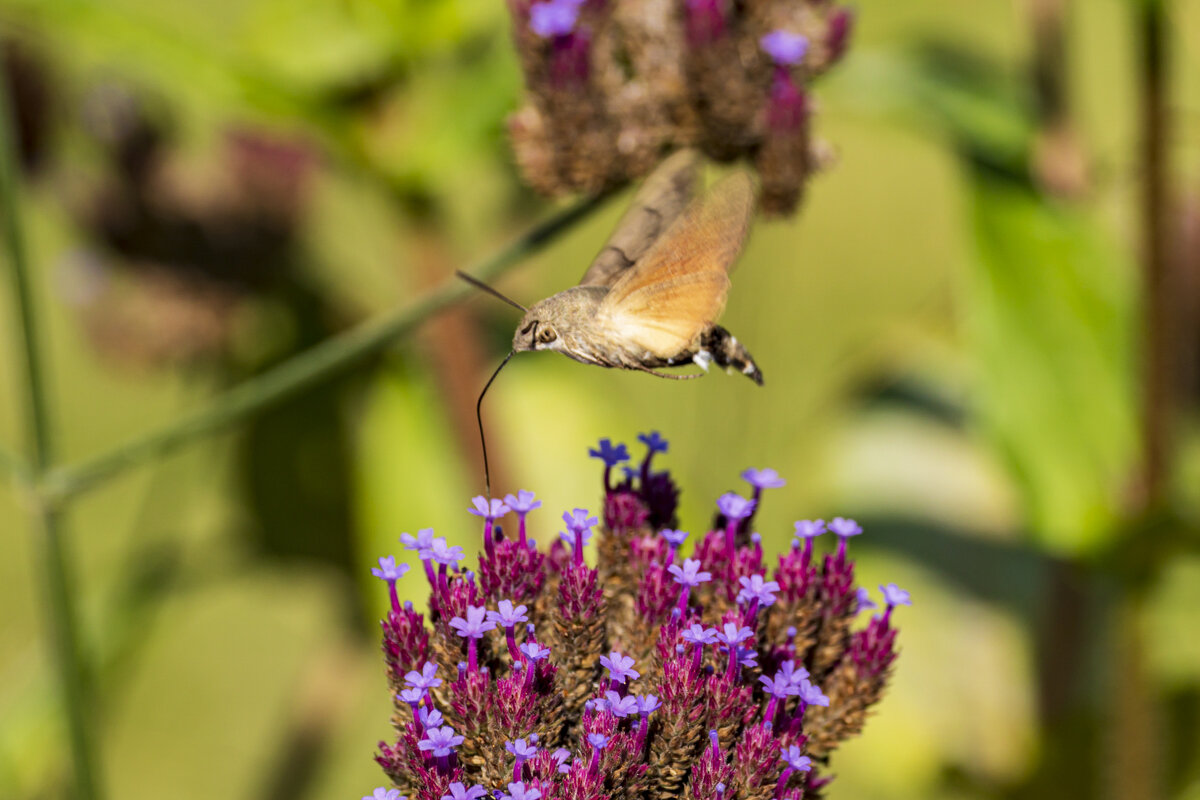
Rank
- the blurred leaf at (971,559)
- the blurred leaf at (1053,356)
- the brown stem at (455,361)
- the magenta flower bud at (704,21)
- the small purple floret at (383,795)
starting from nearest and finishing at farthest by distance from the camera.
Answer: the small purple floret at (383,795)
the magenta flower bud at (704,21)
the blurred leaf at (1053,356)
the brown stem at (455,361)
the blurred leaf at (971,559)

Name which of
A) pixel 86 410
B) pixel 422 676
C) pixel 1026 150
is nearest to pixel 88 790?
pixel 422 676

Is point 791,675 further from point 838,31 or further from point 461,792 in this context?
point 838,31

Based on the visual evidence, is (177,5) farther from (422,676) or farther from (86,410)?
(422,676)

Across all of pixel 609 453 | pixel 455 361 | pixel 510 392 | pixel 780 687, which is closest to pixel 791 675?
pixel 780 687

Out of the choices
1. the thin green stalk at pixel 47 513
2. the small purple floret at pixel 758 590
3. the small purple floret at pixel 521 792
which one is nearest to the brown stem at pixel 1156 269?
the small purple floret at pixel 758 590

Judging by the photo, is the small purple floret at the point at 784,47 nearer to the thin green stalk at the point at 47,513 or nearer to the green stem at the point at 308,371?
the green stem at the point at 308,371

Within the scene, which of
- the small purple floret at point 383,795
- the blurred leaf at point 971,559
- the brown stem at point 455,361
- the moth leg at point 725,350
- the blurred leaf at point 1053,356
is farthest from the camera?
the blurred leaf at point 971,559
